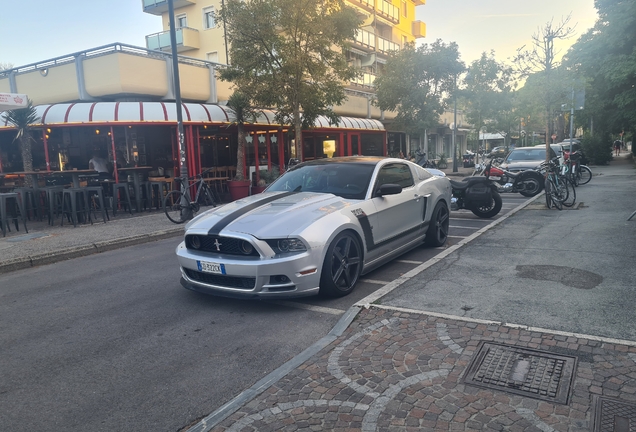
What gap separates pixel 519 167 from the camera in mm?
16297

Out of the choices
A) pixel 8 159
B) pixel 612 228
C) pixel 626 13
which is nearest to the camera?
pixel 612 228

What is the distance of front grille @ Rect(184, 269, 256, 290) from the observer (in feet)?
16.2

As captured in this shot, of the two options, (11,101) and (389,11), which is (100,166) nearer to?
(11,101)

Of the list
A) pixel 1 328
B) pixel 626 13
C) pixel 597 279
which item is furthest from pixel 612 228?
pixel 626 13

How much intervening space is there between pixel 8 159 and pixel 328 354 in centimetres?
1847

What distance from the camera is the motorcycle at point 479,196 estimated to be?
1073 cm

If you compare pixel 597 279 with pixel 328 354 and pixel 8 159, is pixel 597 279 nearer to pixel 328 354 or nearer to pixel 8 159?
pixel 328 354

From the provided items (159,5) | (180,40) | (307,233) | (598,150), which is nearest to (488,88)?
(598,150)

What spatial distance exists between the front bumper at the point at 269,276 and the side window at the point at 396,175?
1.99 meters

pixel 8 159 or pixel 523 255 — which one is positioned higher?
pixel 8 159

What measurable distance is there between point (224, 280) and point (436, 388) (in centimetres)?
265

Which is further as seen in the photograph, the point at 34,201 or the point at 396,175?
the point at 34,201

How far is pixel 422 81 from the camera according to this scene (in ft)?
82.0

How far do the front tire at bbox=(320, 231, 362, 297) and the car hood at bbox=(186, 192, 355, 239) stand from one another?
0.39 m
